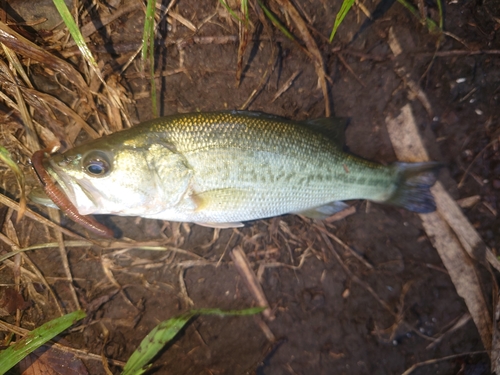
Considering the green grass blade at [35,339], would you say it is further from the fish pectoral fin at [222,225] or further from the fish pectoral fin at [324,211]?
the fish pectoral fin at [324,211]

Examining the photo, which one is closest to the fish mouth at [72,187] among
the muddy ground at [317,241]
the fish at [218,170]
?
the fish at [218,170]

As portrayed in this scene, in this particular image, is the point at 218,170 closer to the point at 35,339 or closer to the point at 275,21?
the point at 275,21

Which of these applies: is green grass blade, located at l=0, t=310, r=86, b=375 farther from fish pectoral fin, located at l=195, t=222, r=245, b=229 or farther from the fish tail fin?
the fish tail fin

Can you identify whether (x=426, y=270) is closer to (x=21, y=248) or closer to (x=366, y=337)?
(x=366, y=337)

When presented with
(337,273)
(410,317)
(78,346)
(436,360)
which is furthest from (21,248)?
(436,360)

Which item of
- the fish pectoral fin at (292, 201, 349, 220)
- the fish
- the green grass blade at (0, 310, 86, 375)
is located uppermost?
the fish

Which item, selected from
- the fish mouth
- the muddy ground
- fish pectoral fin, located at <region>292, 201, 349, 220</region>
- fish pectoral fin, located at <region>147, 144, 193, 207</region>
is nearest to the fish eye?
the fish mouth
